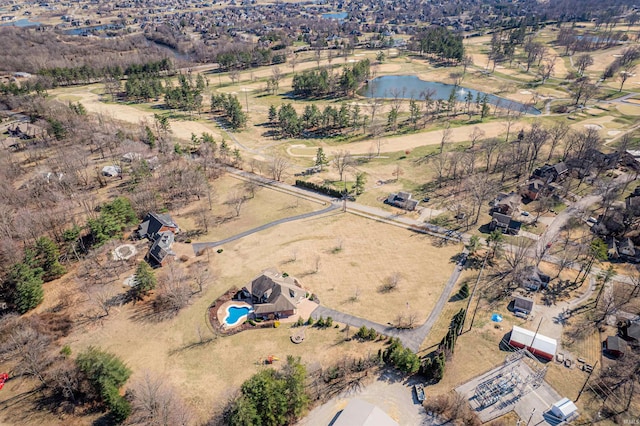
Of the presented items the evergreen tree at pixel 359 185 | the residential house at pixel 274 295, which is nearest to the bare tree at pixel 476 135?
the evergreen tree at pixel 359 185

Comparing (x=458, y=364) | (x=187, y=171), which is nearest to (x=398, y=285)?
(x=458, y=364)

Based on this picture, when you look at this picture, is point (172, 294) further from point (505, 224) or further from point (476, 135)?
point (476, 135)

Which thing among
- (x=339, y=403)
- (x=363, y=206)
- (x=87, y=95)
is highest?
(x=87, y=95)

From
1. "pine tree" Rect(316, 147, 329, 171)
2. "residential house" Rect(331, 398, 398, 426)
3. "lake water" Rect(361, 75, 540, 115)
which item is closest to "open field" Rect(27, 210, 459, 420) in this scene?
"residential house" Rect(331, 398, 398, 426)

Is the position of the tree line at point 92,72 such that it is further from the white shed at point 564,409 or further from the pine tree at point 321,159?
the white shed at point 564,409

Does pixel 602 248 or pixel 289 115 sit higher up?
pixel 289 115

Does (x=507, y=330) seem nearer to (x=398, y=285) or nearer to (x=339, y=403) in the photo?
(x=398, y=285)

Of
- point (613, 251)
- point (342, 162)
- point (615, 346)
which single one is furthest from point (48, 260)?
point (613, 251)
